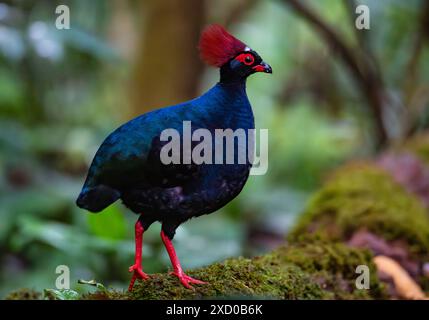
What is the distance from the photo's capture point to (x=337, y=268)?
2.63 meters

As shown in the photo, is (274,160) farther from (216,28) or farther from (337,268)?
(216,28)

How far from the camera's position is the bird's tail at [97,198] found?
1850 millimetres

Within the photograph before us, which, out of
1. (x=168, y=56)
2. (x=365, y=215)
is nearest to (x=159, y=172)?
(x=365, y=215)

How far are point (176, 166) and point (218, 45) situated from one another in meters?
0.41

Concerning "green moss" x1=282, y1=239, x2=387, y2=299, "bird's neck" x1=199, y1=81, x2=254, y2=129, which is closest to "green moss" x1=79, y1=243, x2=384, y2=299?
"green moss" x1=282, y1=239, x2=387, y2=299

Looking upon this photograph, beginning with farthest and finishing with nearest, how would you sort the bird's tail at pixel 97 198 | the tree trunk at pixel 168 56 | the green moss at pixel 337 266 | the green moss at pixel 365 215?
the tree trunk at pixel 168 56 → the green moss at pixel 365 215 → the green moss at pixel 337 266 → the bird's tail at pixel 97 198

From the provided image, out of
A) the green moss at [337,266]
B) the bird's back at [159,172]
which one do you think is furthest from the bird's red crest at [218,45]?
the green moss at [337,266]

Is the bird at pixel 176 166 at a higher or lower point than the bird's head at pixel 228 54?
lower

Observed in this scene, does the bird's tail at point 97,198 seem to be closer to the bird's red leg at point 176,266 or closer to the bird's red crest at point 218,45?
the bird's red leg at point 176,266

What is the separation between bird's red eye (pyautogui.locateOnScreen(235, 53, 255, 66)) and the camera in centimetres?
199

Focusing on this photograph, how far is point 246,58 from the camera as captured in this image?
1988mm

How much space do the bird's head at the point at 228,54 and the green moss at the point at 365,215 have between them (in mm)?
1131

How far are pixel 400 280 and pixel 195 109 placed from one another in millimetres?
1364
